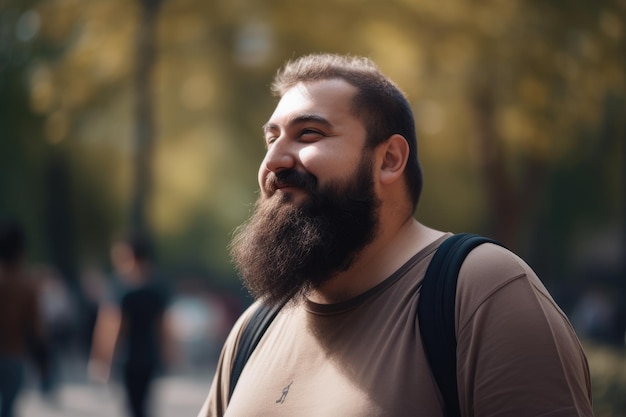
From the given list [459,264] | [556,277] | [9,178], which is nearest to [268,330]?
[459,264]

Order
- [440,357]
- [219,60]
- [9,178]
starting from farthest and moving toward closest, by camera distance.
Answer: [9,178] → [219,60] → [440,357]

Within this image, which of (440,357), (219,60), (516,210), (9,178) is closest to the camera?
(440,357)

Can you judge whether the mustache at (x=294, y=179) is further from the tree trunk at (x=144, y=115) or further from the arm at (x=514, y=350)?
the tree trunk at (x=144, y=115)

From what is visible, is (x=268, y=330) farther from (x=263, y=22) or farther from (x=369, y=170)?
(x=263, y=22)

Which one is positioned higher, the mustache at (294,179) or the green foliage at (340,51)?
the green foliage at (340,51)

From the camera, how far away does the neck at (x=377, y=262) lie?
113 inches

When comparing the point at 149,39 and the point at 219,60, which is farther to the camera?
the point at 219,60

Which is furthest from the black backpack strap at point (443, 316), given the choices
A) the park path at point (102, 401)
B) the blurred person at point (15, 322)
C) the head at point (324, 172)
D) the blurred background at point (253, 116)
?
the park path at point (102, 401)

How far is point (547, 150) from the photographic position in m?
13.6

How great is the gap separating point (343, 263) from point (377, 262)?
93mm

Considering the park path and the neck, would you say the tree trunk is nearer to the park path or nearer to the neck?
the park path

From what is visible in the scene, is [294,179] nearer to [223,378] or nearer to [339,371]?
[339,371]

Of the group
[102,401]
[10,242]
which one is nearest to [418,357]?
[10,242]

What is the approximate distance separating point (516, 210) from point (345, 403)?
1301 cm
